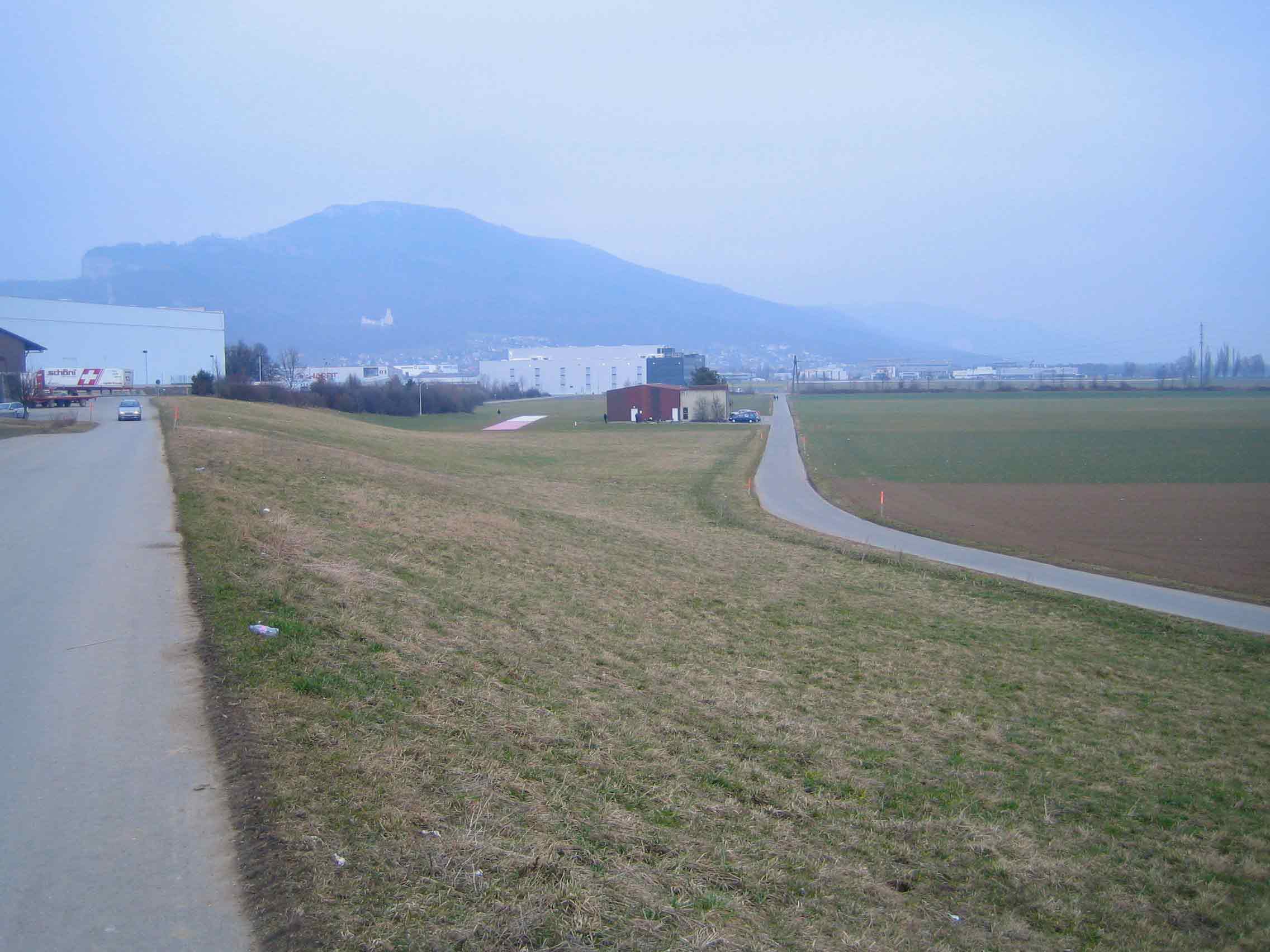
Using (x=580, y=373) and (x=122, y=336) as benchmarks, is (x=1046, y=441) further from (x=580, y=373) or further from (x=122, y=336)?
(x=580, y=373)

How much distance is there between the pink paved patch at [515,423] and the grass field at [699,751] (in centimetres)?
6458

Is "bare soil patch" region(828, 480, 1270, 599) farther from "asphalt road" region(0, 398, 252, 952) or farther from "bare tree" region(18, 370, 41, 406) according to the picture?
"bare tree" region(18, 370, 41, 406)

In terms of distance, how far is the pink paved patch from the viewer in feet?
278

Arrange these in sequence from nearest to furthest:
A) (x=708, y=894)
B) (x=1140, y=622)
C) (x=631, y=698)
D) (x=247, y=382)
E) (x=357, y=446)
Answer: (x=708, y=894), (x=631, y=698), (x=1140, y=622), (x=357, y=446), (x=247, y=382)

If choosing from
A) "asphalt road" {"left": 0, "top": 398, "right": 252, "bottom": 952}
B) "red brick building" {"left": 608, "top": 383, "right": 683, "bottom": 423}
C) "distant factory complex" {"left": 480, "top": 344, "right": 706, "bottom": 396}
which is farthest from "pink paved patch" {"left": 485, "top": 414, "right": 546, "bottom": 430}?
"distant factory complex" {"left": 480, "top": 344, "right": 706, "bottom": 396}

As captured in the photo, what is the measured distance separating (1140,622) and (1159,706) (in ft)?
17.7

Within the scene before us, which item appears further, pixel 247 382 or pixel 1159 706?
pixel 247 382

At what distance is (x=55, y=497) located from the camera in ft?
63.9

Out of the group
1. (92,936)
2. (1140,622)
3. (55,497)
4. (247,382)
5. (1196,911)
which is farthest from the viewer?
(247,382)

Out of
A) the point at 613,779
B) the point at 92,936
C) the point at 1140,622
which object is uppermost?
the point at 92,936

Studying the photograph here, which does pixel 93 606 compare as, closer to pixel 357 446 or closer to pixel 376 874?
pixel 376 874

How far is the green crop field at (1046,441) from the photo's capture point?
43156 millimetres

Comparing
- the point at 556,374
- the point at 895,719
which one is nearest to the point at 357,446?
the point at 895,719

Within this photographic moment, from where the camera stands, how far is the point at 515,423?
91.1 m
